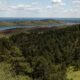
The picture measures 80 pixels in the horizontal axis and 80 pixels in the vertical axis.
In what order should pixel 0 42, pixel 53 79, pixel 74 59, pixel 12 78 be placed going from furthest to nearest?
pixel 0 42
pixel 74 59
pixel 12 78
pixel 53 79

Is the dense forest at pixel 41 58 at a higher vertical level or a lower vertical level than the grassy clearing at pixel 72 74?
higher

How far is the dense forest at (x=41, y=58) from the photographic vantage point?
138 feet

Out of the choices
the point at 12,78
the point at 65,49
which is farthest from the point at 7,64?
the point at 65,49

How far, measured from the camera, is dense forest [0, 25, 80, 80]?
42.2m

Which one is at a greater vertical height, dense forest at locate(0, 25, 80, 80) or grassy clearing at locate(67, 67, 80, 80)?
dense forest at locate(0, 25, 80, 80)

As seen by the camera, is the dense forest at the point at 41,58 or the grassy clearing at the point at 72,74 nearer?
the dense forest at the point at 41,58

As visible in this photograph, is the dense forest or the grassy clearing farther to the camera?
the grassy clearing

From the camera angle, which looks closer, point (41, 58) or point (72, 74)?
point (41, 58)

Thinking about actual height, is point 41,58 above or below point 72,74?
above

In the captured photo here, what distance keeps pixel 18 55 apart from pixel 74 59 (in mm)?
16130

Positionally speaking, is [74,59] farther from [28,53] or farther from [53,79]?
[53,79]

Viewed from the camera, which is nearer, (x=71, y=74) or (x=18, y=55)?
(x=71, y=74)

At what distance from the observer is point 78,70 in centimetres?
5525

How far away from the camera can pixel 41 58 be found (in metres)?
46.2
